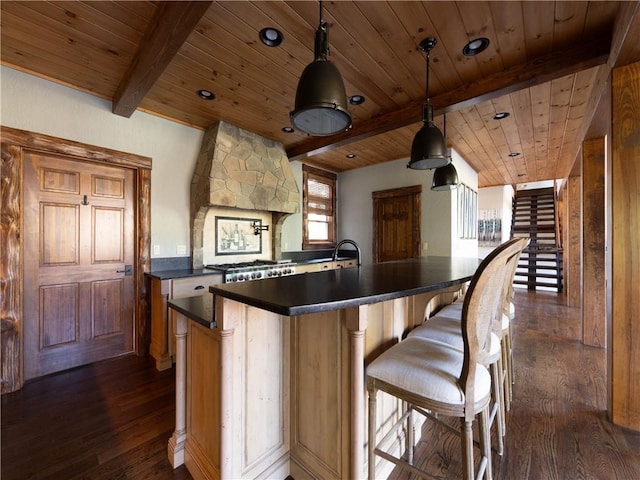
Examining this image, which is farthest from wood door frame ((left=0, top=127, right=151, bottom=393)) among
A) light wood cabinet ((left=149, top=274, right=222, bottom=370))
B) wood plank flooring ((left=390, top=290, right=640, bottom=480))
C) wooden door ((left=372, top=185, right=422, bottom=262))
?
wooden door ((left=372, top=185, right=422, bottom=262))

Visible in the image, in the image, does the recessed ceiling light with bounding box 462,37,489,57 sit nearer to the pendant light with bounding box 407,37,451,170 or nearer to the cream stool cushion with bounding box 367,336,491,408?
the pendant light with bounding box 407,37,451,170

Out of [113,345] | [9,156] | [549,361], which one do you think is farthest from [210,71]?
[549,361]

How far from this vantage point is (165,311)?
268 cm

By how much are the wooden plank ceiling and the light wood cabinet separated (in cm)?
173

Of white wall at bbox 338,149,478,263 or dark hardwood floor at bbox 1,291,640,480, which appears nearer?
dark hardwood floor at bbox 1,291,640,480

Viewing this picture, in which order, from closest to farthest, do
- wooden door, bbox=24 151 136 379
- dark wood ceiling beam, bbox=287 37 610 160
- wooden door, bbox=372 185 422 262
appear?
dark wood ceiling beam, bbox=287 37 610 160 < wooden door, bbox=24 151 136 379 < wooden door, bbox=372 185 422 262

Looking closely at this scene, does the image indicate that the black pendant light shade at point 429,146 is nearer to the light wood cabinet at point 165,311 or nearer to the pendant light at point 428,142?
the pendant light at point 428,142

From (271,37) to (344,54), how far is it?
54 cm

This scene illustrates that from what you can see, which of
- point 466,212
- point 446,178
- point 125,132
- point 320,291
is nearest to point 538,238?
point 466,212

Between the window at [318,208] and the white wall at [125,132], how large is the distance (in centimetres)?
205

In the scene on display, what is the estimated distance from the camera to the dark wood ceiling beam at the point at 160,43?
1.57 m

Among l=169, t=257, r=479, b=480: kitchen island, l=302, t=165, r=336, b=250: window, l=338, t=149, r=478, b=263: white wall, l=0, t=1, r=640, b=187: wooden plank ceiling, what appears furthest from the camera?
l=302, t=165, r=336, b=250: window

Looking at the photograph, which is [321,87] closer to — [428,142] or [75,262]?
[428,142]

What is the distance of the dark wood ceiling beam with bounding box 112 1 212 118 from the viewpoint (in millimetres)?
1569
